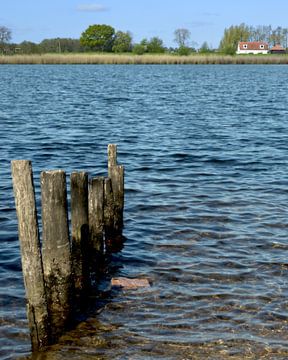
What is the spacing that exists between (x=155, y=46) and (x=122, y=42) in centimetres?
1889

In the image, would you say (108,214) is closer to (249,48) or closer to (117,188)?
(117,188)

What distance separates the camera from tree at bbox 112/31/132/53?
15200 centimetres

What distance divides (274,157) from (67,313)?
14048 millimetres

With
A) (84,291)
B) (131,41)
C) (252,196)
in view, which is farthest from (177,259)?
(131,41)

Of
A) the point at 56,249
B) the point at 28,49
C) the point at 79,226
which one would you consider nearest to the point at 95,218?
the point at 79,226

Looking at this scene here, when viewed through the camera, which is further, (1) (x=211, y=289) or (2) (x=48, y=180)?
(1) (x=211, y=289)

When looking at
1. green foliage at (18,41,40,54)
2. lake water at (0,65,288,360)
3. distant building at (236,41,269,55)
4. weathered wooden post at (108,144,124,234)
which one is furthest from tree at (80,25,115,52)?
weathered wooden post at (108,144,124,234)

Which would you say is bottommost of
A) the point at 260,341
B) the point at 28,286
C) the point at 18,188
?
the point at 260,341

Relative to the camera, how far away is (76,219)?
837 cm

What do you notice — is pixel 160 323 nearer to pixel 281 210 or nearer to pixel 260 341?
pixel 260 341

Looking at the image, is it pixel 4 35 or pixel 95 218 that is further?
pixel 4 35

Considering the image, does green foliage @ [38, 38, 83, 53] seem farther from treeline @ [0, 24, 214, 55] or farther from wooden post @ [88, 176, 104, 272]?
wooden post @ [88, 176, 104, 272]

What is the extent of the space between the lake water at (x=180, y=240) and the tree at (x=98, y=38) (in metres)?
139

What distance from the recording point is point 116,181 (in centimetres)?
1090
